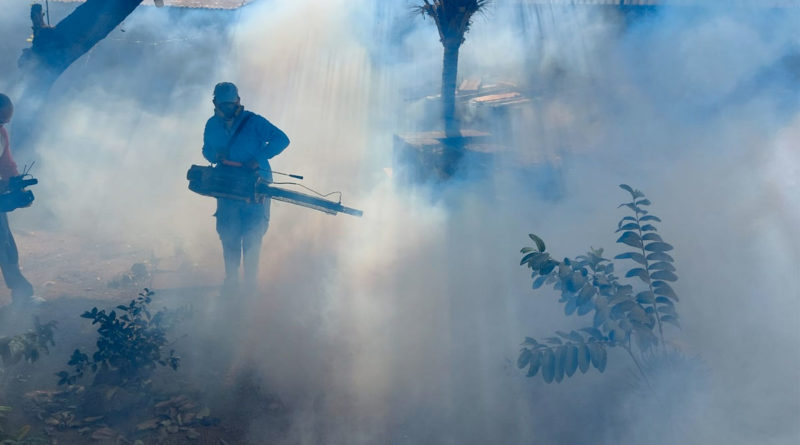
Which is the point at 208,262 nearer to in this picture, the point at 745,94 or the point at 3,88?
the point at 3,88

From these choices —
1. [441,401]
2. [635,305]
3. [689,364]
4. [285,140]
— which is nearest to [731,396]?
[689,364]

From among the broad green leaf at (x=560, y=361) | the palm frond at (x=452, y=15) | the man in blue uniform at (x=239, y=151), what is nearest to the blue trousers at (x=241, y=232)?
the man in blue uniform at (x=239, y=151)

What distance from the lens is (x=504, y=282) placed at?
602 centimetres

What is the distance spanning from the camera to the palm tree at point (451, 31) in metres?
7.79

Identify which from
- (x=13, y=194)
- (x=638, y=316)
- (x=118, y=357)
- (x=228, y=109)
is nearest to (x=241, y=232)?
(x=228, y=109)

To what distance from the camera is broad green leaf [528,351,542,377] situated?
3.40m

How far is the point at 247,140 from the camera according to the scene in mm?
5332

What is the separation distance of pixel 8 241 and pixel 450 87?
5.73 metres

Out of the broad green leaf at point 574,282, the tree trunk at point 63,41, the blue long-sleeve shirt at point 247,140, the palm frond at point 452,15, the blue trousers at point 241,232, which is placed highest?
the palm frond at point 452,15

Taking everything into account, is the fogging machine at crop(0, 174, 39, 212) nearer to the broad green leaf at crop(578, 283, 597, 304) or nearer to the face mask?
the face mask

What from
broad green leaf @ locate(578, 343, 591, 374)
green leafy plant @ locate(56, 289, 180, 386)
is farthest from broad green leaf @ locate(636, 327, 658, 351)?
green leafy plant @ locate(56, 289, 180, 386)

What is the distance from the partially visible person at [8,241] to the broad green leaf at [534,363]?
4.55 metres

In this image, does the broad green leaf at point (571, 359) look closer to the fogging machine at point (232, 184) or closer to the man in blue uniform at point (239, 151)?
the fogging machine at point (232, 184)

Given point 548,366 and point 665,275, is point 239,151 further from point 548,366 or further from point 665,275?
point 665,275
